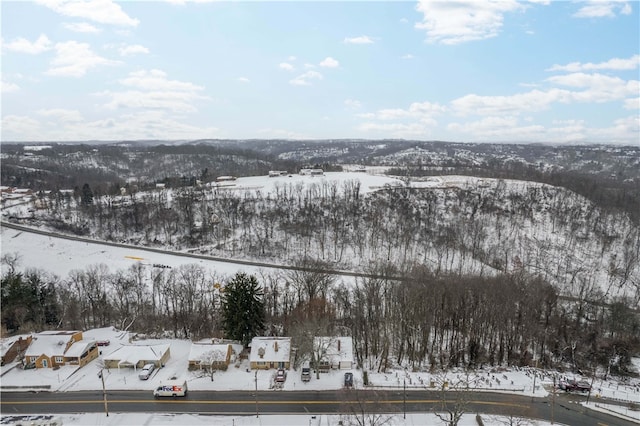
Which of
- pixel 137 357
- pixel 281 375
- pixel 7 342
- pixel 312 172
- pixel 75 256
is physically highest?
pixel 312 172

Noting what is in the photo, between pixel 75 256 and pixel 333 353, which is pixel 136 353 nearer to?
pixel 333 353

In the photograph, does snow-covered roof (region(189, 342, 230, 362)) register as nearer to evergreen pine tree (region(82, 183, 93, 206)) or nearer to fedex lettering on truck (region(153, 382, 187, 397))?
fedex lettering on truck (region(153, 382, 187, 397))

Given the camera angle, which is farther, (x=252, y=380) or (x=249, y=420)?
(x=252, y=380)

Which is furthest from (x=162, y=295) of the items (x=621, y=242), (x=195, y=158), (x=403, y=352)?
(x=195, y=158)

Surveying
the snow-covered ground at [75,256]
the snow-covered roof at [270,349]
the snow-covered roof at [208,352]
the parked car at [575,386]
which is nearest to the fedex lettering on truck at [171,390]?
the snow-covered roof at [208,352]

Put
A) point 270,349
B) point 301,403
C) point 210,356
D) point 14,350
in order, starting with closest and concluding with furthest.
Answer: point 301,403 < point 210,356 < point 270,349 < point 14,350

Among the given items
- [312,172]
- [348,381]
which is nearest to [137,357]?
[348,381]

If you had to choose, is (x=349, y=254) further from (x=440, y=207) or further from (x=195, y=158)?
(x=195, y=158)
